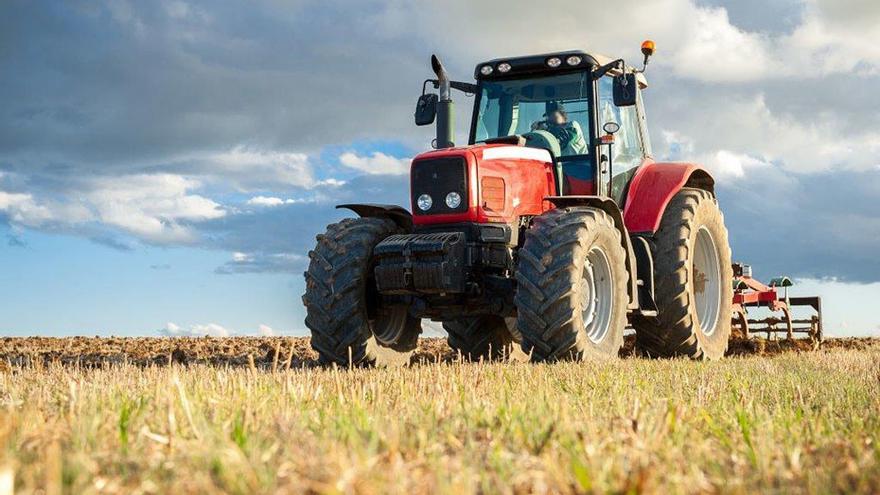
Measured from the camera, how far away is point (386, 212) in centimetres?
968

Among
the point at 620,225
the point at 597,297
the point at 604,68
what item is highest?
the point at 604,68

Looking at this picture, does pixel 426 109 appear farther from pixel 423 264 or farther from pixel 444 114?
pixel 423 264

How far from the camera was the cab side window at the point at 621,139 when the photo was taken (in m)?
9.84

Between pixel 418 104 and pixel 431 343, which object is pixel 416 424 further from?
pixel 431 343

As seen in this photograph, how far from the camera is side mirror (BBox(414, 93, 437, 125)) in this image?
391 inches

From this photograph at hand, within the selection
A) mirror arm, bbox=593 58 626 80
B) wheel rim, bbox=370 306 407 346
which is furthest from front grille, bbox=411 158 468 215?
mirror arm, bbox=593 58 626 80

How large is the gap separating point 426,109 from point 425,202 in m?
1.22

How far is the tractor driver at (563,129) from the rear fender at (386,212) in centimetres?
154

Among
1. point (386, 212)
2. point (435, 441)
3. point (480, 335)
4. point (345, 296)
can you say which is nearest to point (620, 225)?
point (386, 212)

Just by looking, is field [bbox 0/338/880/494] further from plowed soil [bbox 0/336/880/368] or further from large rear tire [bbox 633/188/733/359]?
plowed soil [bbox 0/336/880/368]

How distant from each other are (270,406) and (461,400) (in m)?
0.87

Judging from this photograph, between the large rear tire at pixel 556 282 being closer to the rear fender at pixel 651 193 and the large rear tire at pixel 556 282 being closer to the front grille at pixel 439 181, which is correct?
the front grille at pixel 439 181

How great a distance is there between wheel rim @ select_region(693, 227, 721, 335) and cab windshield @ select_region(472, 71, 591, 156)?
276 centimetres

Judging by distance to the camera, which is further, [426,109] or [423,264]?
[426,109]
